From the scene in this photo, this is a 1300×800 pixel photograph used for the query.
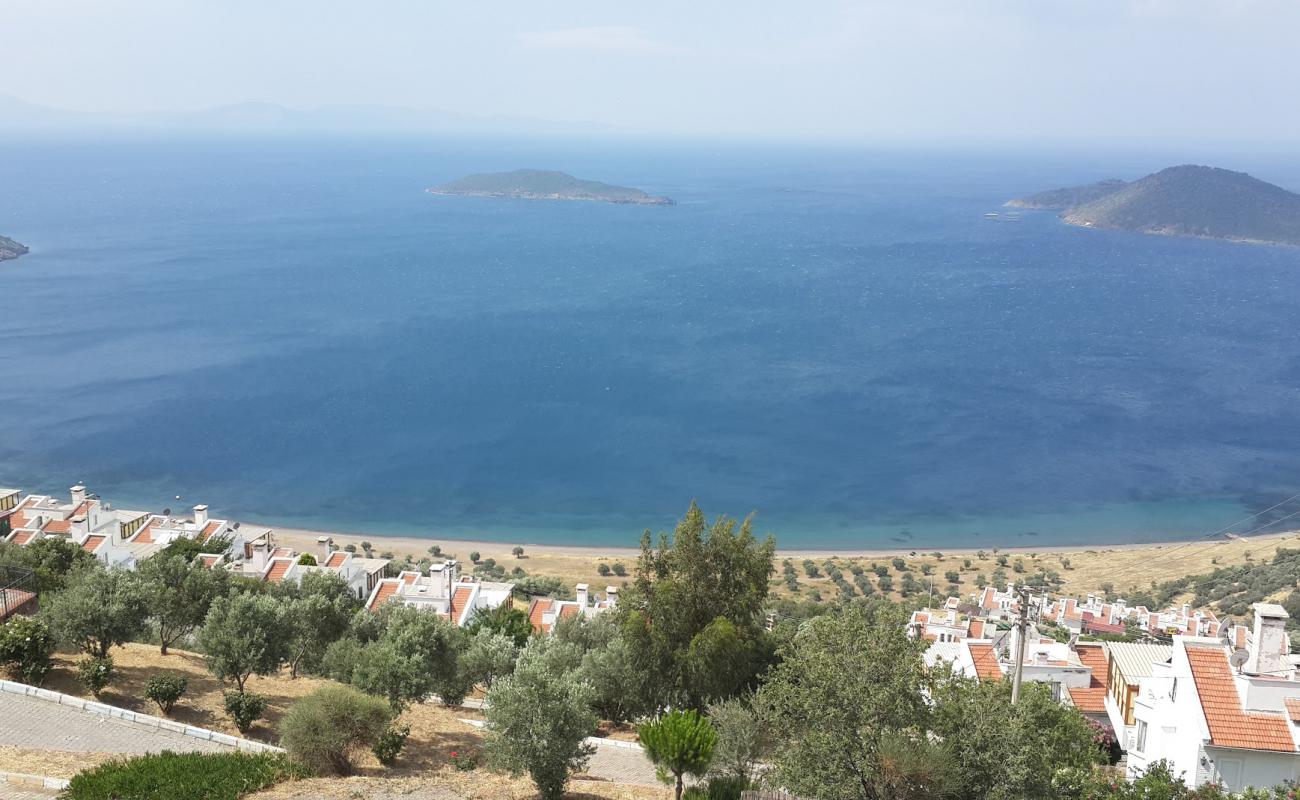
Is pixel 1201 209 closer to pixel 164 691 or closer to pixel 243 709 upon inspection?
pixel 243 709

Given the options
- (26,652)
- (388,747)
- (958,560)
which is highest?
(26,652)

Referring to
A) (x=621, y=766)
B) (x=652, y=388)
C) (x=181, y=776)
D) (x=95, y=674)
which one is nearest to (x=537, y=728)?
(x=621, y=766)

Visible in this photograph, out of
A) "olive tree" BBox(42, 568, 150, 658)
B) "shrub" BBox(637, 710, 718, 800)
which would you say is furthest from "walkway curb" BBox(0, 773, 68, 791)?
"shrub" BBox(637, 710, 718, 800)

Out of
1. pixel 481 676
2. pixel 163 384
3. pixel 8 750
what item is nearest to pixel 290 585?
pixel 481 676

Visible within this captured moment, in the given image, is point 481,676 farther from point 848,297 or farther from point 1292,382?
point 848,297

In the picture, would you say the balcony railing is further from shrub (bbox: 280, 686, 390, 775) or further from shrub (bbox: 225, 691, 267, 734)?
shrub (bbox: 280, 686, 390, 775)

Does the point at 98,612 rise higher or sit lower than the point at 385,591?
higher
